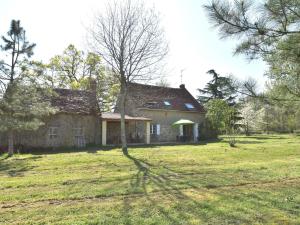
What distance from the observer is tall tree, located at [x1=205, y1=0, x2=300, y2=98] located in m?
6.11

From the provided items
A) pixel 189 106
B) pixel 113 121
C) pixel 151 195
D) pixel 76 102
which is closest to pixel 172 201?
pixel 151 195

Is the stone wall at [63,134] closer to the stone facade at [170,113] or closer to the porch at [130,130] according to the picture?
the porch at [130,130]


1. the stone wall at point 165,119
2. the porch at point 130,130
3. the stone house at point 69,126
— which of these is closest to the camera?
the stone house at point 69,126

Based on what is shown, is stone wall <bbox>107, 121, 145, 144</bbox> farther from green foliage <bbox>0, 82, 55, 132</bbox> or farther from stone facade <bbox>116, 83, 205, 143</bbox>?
green foliage <bbox>0, 82, 55, 132</bbox>

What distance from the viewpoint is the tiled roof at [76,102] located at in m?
24.2

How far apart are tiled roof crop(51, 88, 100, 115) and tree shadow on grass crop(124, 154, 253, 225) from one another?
15.1 m

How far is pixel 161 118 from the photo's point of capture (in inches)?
1249

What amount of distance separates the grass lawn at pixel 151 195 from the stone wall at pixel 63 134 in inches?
431

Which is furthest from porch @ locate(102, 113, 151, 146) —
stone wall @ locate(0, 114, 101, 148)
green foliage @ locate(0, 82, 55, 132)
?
green foliage @ locate(0, 82, 55, 132)

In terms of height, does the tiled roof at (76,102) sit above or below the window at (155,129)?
above

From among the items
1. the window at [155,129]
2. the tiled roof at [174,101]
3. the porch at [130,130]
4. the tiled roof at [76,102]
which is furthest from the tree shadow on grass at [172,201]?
the window at [155,129]

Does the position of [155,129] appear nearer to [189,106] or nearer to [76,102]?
[189,106]

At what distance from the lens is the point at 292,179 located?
9.39 m

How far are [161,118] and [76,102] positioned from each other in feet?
31.1
